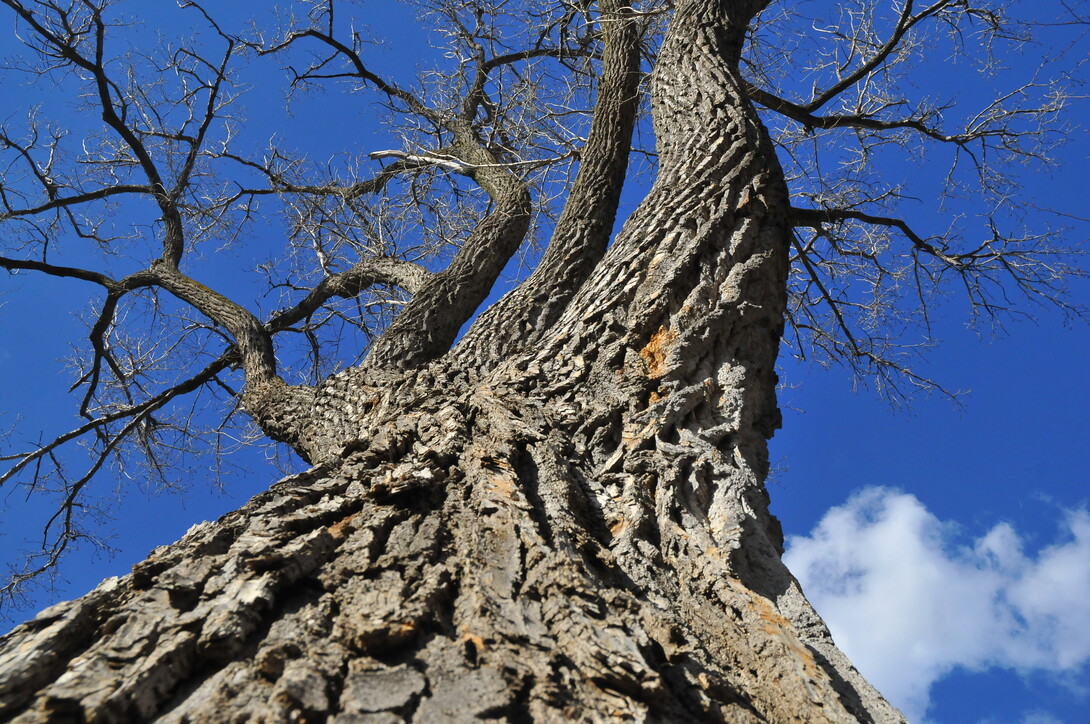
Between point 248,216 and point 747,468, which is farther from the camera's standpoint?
point 248,216

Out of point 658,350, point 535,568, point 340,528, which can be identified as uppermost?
point 658,350

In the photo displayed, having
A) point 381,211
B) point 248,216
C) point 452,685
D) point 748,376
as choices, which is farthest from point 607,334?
point 248,216

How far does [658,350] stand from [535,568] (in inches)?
50.2

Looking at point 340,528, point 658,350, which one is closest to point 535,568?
point 340,528

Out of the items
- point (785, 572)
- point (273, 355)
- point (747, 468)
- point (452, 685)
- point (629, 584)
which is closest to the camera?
point (452, 685)

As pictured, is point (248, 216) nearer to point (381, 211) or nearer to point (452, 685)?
point (381, 211)

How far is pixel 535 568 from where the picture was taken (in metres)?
1.40

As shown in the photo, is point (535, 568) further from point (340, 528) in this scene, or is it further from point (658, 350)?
point (658, 350)

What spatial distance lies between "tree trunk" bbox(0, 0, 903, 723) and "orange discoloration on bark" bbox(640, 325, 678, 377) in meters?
0.01

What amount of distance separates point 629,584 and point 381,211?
4909 mm

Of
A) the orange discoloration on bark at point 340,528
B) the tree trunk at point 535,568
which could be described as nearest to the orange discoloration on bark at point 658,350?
the tree trunk at point 535,568

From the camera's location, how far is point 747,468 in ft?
7.10

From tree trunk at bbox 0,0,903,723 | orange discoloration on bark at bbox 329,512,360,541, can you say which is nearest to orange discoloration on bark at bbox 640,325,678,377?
tree trunk at bbox 0,0,903,723

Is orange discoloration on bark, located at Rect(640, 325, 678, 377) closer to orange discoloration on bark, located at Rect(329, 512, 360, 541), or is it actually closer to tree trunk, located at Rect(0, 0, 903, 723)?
tree trunk, located at Rect(0, 0, 903, 723)
